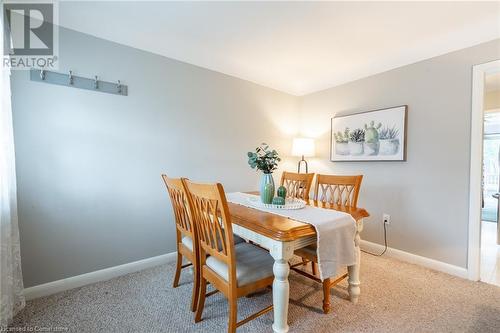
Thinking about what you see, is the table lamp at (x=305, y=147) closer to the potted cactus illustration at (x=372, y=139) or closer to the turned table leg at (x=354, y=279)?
the potted cactus illustration at (x=372, y=139)

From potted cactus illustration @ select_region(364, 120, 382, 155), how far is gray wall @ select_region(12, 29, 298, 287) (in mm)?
1671

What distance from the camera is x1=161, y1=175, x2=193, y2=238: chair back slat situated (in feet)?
5.15

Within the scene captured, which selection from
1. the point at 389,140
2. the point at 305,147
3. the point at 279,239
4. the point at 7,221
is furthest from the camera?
the point at 305,147

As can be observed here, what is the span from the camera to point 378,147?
2648mm

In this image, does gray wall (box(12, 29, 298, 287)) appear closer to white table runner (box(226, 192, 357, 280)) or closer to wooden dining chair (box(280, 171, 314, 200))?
wooden dining chair (box(280, 171, 314, 200))

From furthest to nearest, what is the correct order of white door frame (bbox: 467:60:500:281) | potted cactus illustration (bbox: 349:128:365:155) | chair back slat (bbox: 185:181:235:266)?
potted cactus illustration (bbox: 349:128:365:155) → white door frame (bbox: 467:60:500:281) → chair back slat (bbox: 185:181:235:266)

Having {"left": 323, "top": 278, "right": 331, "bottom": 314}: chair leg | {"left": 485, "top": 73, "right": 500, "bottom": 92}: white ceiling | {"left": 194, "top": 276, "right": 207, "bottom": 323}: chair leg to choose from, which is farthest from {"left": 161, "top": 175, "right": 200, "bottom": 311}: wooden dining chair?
{"left": 485, "top": 73, "right": 500, "bottom": 92}: white ceiling

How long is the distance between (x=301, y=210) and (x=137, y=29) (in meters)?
2.22

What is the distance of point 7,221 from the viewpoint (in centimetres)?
145

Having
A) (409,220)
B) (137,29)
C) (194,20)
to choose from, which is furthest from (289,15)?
(409,220)

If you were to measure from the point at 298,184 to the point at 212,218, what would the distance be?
4.20 feet

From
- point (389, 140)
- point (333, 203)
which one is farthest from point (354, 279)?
point (389, 140)

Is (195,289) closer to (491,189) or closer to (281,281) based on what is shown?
(281,281)

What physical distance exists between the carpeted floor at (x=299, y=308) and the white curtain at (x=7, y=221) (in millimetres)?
167
